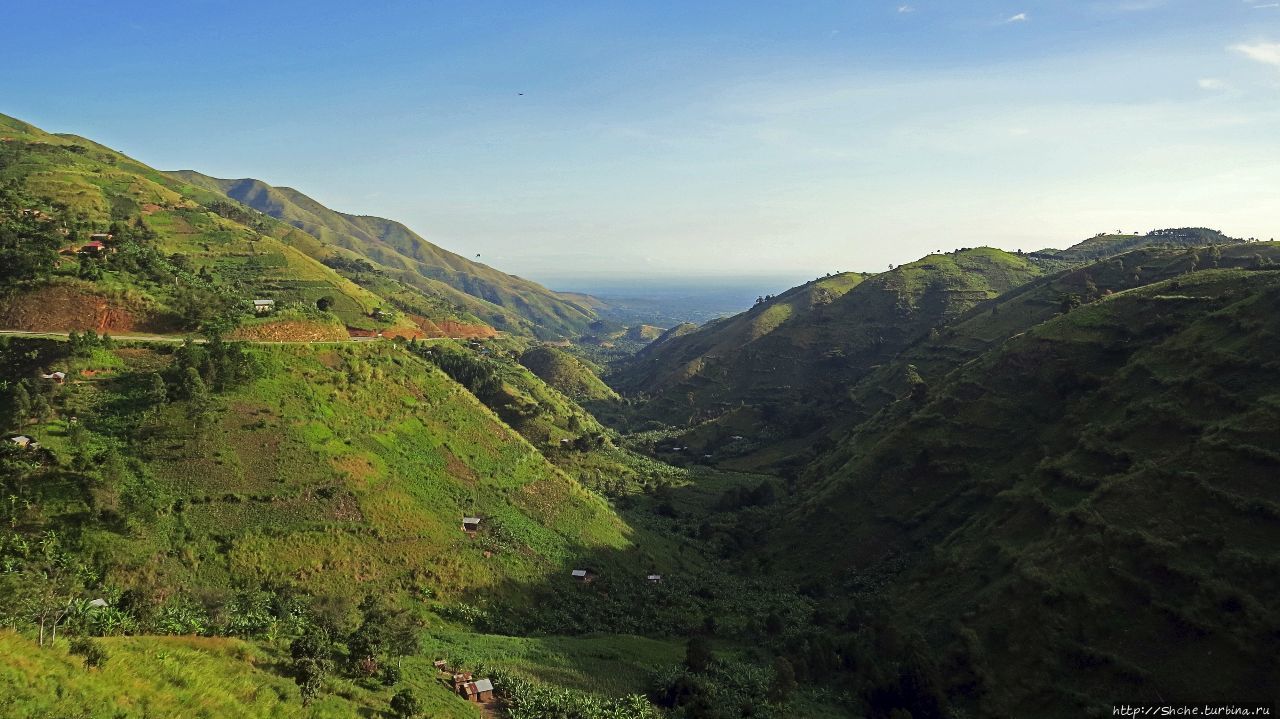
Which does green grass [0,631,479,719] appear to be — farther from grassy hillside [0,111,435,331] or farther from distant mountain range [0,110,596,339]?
grassy hillside [0,111,435,331]

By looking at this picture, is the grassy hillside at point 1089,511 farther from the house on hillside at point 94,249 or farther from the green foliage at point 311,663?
the house on hillside at point 94,249

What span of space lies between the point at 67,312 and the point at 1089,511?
100171 millimetres

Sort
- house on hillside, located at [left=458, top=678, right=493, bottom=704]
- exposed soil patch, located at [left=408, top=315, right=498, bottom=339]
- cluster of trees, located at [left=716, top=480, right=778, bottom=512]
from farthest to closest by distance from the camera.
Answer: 1. exposed soil patch, located at [left=408, top=315, right=498, bottom=339]
2. cluster of trees, located at [left=716, top=480, right=778, bottom=512]
3. house on hillside, located at [left=458, top=678, right=493, bottom=704]

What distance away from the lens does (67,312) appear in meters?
64.2

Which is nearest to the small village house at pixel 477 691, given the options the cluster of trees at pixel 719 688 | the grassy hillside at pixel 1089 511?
the cluster of trees at pixel 719 688

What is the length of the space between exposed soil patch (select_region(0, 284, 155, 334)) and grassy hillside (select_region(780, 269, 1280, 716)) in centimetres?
8204

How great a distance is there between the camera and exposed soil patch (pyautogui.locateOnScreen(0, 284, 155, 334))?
205 feet

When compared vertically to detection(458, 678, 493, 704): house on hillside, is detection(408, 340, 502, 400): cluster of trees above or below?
above

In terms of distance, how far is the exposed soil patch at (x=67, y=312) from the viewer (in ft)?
205

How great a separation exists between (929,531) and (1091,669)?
2780cm

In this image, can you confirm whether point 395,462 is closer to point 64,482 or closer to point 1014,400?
point 64,482

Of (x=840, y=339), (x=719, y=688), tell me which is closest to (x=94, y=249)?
(x=719, y=688)

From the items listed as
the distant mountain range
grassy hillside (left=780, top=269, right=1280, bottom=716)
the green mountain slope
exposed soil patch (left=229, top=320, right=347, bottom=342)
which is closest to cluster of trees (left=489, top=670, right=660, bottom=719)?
grassy hillside (left=780, top=269, right=1280, bottom=716)

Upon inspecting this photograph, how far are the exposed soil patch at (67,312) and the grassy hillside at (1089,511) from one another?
82.0 m
